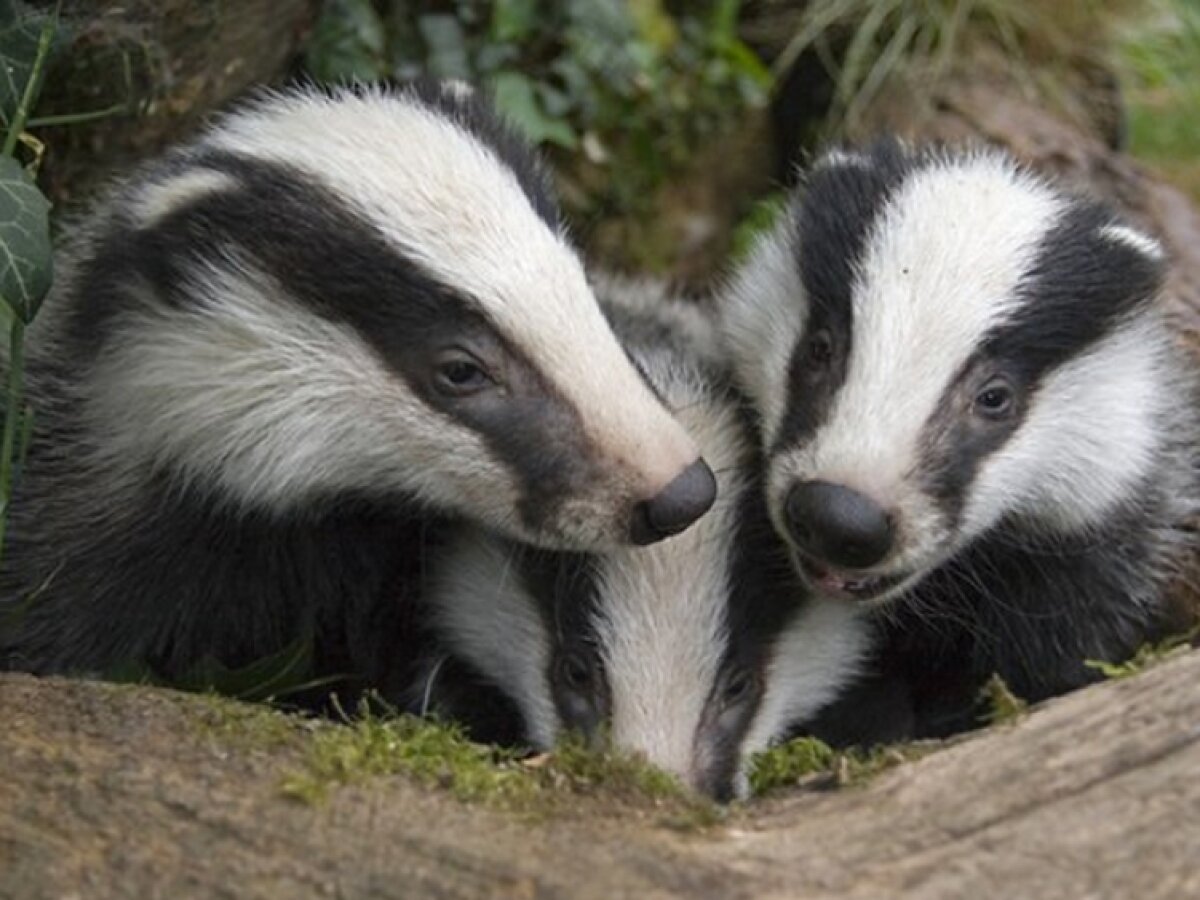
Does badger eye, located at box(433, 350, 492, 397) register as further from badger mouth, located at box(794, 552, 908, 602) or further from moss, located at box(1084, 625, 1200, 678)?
moss, located at box(1084, 625, 1200, 678)

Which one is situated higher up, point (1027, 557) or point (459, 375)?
point (459, 375)

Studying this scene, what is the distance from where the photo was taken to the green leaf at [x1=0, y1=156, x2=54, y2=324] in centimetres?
393

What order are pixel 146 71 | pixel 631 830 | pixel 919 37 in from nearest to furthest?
pixel 631 830 < pixel 146 71 < pixel 919 37

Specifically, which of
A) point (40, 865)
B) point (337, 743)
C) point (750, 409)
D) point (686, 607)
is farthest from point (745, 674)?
point (40, 865)

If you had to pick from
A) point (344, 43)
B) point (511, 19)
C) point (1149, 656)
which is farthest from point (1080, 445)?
point (511, 19)

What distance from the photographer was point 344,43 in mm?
5953

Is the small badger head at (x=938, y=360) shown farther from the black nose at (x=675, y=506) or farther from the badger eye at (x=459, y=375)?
the badger eye at (x=459, y=375)

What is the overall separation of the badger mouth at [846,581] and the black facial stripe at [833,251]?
269 millimetres

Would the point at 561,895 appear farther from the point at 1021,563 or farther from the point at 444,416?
the point at 1021,563

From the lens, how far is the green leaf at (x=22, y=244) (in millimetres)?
3928

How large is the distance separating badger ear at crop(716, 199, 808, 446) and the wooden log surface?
1.22 metres

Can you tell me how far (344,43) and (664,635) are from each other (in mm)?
2647

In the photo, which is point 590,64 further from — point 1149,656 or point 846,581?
point 1149,656

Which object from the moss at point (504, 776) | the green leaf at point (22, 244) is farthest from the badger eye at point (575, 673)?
the green leaf at point (22, 244)
